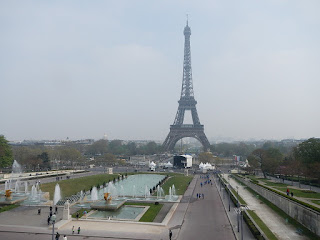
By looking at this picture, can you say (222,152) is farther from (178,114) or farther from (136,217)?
(136,217)

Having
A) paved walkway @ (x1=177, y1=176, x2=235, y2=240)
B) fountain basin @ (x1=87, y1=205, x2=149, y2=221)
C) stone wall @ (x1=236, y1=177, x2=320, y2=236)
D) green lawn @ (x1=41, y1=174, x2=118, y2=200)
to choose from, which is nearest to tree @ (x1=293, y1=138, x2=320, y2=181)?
stone wall @ (x1=236, y1=177, x2=320, y2=236)

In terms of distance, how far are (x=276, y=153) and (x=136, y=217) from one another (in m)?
52.4

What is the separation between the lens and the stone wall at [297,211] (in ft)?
72.4

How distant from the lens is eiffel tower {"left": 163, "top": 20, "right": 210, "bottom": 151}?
133 m

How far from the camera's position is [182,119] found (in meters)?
139

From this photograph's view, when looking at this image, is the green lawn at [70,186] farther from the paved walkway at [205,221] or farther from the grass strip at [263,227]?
the grass strip at [263,227]

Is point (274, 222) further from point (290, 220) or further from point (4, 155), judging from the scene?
point (4, 155)

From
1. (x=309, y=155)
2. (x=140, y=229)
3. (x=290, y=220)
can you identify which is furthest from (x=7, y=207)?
(x=309, y=155)

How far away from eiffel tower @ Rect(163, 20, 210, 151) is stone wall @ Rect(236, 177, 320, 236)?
95.4 m

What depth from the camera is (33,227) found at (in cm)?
2475

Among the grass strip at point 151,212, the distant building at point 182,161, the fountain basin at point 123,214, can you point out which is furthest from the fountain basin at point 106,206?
the distant building at point 182,161

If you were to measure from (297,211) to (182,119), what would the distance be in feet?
372

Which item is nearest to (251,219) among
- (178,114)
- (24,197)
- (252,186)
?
(252,186)

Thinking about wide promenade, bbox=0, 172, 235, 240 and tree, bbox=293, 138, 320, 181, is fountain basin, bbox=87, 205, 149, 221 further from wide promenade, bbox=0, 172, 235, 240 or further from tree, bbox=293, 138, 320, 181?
tree, bbox=293, 138, 320, 181
